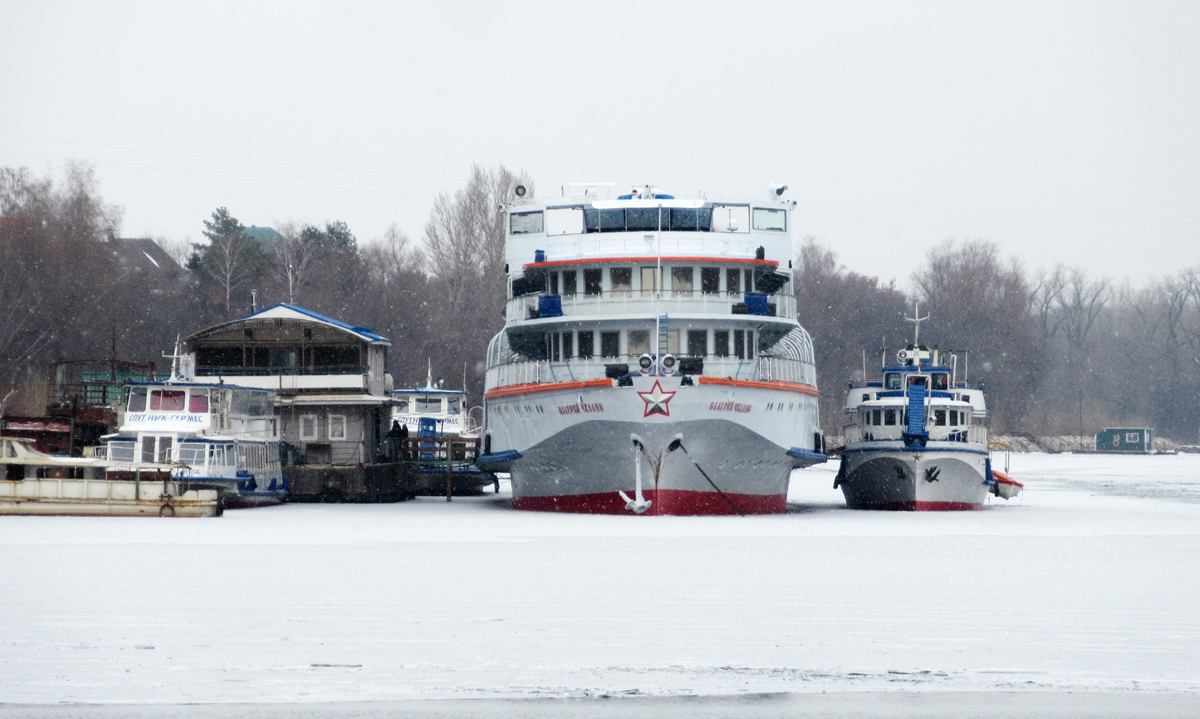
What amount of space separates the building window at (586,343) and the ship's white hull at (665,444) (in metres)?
2.15

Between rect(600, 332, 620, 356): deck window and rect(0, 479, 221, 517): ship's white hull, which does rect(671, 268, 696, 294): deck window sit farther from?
rect(0, 479, 221, 517): ship's white hull

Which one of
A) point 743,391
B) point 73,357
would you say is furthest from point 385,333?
point 743,391

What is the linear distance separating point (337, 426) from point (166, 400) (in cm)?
768

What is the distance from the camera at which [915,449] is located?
43844mm

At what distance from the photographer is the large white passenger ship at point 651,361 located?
120 feet

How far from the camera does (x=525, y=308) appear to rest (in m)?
41.4

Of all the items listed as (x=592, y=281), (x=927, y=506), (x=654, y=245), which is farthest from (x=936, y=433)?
(x=592, y=281)

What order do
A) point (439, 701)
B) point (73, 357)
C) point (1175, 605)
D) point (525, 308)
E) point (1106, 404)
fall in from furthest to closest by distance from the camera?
point (1106, 404)
point (73, 357)
point (525, 308)
point (1175, 605)
point (439, 701)

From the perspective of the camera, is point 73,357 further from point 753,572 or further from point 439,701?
point 439,701

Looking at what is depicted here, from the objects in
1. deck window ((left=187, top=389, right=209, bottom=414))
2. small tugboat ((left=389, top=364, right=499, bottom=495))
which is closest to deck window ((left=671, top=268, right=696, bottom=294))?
small tugboat ((left=389, top=364, right=499, bottom=495))

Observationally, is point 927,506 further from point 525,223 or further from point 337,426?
point 337,426

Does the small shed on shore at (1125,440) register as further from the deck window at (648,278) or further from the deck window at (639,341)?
the deck window at (639,341)

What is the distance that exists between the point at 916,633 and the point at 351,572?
9162 millimetres

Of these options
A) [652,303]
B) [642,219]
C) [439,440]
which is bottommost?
[439,440]
